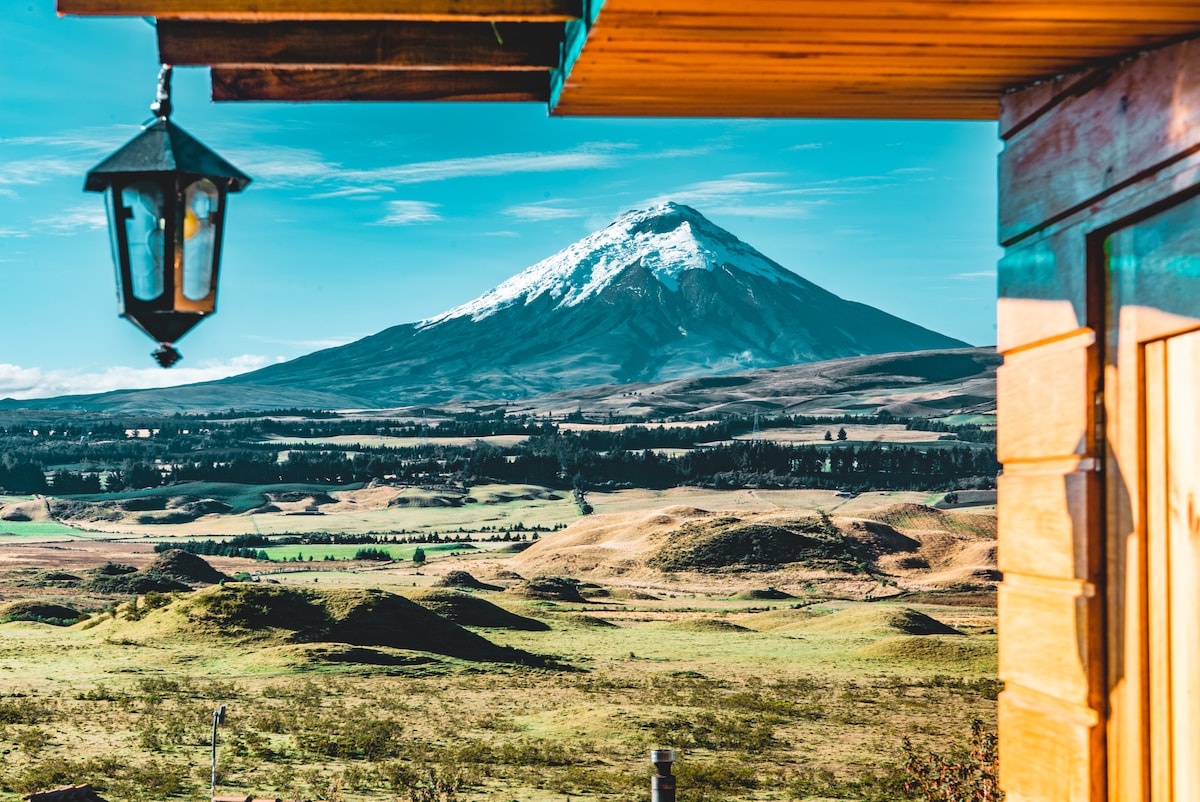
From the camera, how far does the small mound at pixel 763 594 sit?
6581 centimetres

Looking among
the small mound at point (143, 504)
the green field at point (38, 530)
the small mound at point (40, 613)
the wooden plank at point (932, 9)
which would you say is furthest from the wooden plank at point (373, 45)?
the small mound at point (143, 504)

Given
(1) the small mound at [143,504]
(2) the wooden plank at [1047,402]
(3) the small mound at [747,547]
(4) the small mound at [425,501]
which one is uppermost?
(2) the wooden plank at [1047,402]

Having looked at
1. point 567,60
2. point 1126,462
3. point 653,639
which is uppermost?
point 567,60

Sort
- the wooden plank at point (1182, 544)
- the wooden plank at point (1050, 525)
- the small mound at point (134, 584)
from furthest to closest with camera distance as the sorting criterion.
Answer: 1. the small mound at point (134, 584)
2. the wooden plank at point (1050, 525)
3. the wooden plank at point (1182, 544)

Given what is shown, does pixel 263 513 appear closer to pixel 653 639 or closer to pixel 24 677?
pixel 653 639

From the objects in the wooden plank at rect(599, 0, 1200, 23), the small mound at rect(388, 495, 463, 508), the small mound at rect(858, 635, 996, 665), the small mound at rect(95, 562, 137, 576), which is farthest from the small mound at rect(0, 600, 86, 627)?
the small mound at rect(388, 495, 463, 508)

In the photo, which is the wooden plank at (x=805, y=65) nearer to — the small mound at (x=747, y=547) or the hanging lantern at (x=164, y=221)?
the hanging lantern at (x=164, y=221)

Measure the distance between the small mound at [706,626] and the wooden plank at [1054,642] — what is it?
43.0 meters

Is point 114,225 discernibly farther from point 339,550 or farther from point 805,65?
point 339,550

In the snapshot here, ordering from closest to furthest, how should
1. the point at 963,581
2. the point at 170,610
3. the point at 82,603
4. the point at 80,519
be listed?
the point at 170,610 < the point at 82,603 < the point at 963,581 < the point at 80,519

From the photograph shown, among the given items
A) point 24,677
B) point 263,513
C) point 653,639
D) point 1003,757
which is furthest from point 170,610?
point 263,513

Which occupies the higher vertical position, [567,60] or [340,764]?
[567,60]

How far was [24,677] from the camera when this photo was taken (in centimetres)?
2817

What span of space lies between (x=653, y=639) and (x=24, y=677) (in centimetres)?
2156
